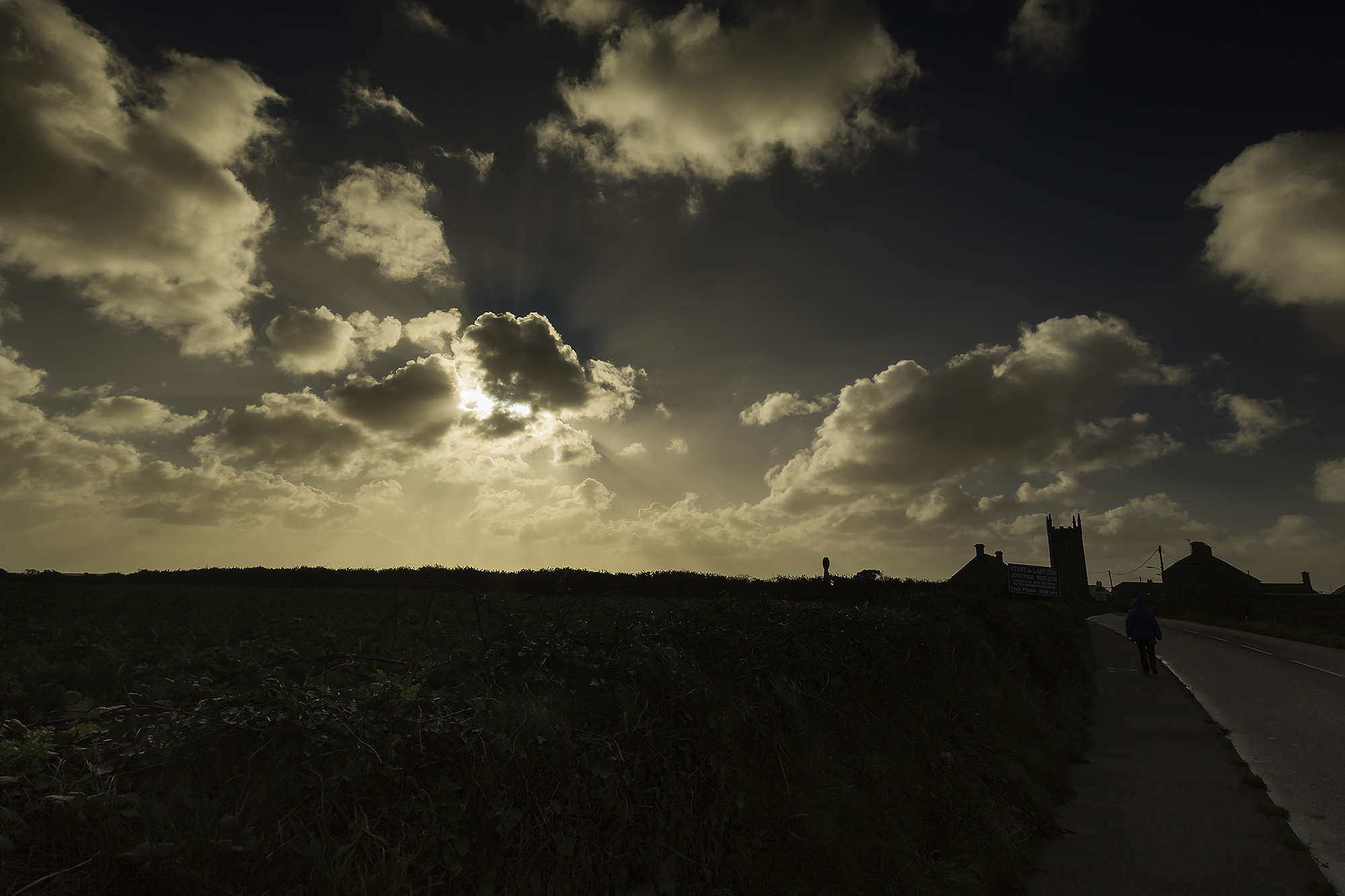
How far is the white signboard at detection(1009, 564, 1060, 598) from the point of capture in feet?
96.5

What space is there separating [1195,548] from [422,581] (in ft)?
369

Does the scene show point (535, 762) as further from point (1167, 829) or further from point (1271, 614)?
point (1271, 614)

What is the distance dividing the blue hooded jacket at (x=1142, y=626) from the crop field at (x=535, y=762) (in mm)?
10696

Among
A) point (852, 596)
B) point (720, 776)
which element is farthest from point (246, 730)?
point (852, 596)

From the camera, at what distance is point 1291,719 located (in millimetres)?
10836

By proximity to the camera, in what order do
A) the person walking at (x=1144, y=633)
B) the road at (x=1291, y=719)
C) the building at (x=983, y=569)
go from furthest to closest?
the building at (x=983, y=569), the person walking at (x=1144, y=633), the road at (x=1291, y=719)

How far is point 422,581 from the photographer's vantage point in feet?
17.2

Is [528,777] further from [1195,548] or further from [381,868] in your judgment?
[1195,548]

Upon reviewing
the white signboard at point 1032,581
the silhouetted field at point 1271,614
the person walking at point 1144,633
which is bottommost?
the silhouetted field at point 1271,614

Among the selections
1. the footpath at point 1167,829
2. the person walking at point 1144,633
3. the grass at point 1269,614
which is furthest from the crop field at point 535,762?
the grass at point 1269,614

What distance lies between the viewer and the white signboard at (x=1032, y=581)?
1158 inches

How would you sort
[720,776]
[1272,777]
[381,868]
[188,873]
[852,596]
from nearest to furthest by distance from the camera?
1. [188,873]
2. [381,868]
3. [720,776]
4. [1272,777]
5. [852,596]

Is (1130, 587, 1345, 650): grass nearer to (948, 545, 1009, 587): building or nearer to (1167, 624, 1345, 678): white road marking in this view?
(1167, 624, 1345, 678): white road marking

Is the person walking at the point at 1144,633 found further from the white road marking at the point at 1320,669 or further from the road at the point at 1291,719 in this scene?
the white road marking at the point at 1320,669
